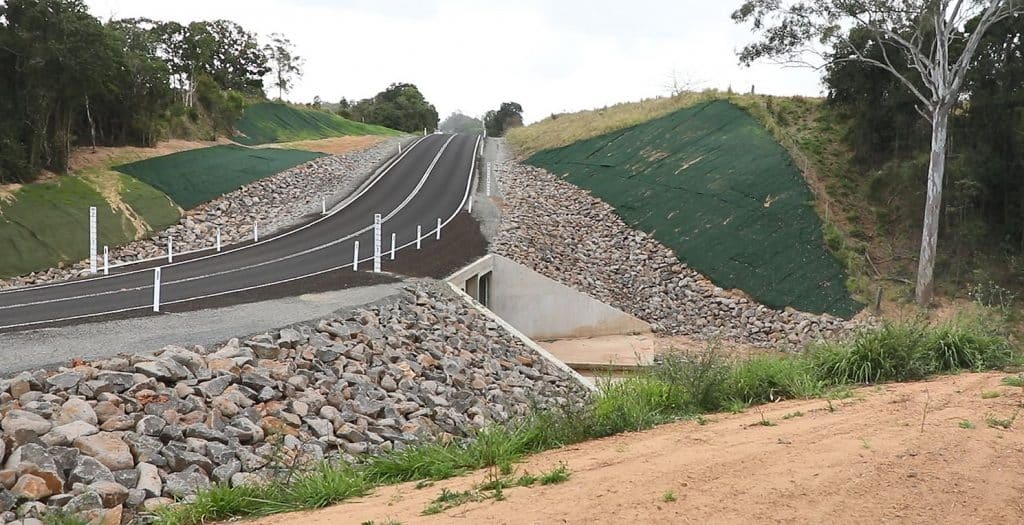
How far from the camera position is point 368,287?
16875mm

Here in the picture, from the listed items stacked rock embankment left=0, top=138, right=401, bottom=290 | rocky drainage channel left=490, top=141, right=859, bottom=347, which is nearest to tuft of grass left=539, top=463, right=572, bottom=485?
rocky drainage channel left=490, top=141, right=859, bottom=347

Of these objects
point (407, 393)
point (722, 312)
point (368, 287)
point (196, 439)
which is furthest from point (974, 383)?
point (722, 312)

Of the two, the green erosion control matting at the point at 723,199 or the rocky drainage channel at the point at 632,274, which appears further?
the green erosion control matting at the point at 723,199

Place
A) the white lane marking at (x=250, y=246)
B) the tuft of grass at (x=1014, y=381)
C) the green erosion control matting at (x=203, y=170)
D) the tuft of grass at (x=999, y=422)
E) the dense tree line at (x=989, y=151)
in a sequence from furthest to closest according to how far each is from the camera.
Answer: the green erosion control matting at (x=203, y=170)
the dense tree line at (x=989, y=151)
the white lane marking at (x=250, y=246)
the tuft of grass at (x=1014, y=381)
the tuft of grass at (x=999, y=422)

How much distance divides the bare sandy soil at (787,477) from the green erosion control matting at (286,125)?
1819 inches

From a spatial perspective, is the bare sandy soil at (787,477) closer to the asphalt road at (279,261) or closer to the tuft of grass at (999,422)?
the tuft of grass at (999,422)

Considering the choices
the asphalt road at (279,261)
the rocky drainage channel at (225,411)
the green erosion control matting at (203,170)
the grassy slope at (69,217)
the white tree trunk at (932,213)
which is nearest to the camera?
the rocky drainage channel at (225,411)

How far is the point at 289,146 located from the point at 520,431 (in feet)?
128

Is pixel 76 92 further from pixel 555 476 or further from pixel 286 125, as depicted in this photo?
pixel 286 125

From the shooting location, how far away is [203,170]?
103 ft

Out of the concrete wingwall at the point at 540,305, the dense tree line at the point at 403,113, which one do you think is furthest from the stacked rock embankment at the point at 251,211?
the dense tree line at the point at 403,113

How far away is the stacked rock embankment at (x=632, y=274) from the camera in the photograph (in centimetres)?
2078

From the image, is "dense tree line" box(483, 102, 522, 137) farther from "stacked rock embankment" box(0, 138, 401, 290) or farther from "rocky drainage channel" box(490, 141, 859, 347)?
"rocky drainage channel" box(490, 141, 859, 347)

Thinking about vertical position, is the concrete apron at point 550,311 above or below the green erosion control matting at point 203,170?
below
